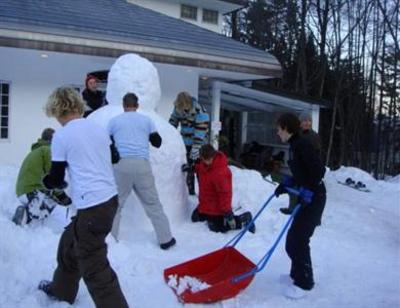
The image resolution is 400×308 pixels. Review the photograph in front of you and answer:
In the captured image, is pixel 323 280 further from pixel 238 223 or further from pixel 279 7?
pixel 279 7

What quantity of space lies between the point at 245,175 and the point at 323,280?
167 inches

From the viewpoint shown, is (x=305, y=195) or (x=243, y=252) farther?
(x=243, y=252)

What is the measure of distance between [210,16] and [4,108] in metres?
12.9

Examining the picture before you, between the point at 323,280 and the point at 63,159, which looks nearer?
the point at 63,159

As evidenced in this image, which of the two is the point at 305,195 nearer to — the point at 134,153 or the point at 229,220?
the point at 134,153

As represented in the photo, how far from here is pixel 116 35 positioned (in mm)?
10336

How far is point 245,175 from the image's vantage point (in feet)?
31.2

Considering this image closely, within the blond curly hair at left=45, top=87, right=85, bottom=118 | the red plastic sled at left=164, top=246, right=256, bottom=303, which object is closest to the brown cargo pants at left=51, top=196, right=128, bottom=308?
the blond curly hair at left=45, top=87, right=85, bottom=118

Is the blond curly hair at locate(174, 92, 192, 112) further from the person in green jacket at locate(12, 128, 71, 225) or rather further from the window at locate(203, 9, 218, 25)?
the window at locate(203, 9, 218, 25)

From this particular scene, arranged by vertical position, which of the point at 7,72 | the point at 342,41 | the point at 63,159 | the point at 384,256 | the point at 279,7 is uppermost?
the point at 279,7

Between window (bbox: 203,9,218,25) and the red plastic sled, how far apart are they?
17346 millimetres

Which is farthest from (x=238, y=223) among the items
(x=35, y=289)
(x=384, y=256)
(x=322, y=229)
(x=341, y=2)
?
(x=341, y=2)

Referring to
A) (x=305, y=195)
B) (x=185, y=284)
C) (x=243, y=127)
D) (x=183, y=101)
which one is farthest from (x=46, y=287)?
(x=243, y=127)

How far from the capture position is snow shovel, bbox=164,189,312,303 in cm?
448
